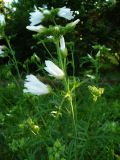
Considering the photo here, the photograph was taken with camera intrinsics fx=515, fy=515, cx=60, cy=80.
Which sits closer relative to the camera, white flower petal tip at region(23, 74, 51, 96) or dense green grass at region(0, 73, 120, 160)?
white flower petal tip at region(23, 74, 51, 96)

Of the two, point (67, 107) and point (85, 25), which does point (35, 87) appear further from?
point (85, 25)

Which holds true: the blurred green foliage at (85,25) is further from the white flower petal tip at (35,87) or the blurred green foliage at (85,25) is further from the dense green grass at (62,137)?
the white flower petal tip at (35,87)

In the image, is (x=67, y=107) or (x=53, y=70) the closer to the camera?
(x=53, y=70)

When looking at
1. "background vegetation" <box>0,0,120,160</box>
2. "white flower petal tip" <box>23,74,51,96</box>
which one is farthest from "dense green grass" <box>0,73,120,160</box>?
"white flower petal tip" <box>23,74,51,96</box>

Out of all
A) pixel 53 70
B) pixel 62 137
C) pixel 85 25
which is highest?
pixel 53 70

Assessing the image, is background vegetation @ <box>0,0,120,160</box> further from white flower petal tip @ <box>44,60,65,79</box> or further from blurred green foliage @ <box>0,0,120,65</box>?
white flower petal tip @ <box>44,60,65,79</box>

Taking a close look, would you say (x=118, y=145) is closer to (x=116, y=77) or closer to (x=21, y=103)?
(x=21, y=103)

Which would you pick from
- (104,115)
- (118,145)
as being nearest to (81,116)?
(104,115)

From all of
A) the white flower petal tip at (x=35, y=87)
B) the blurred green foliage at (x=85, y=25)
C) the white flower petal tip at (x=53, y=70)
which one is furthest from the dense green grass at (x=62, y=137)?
the blurred green foliage at (x=85, y=25)

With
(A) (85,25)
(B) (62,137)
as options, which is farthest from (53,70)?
(A) (85,25)
